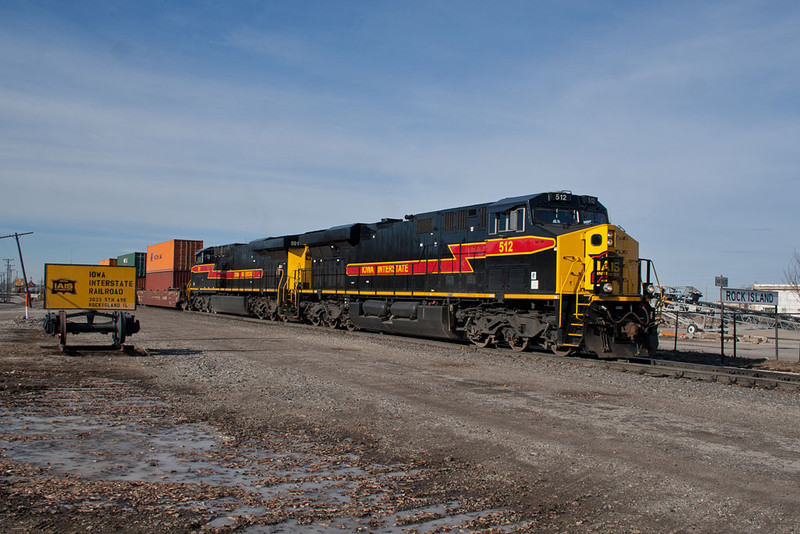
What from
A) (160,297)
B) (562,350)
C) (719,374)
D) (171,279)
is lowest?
(719,374)

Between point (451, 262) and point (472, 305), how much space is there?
4.95 ft

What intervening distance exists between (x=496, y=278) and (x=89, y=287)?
10.1m

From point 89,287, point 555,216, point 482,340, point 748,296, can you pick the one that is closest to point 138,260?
point 89,287

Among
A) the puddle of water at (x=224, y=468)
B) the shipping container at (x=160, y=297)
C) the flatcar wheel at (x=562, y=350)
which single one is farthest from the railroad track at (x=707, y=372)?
the shipping container at (x=160, y=297)

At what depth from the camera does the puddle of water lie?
464 cm

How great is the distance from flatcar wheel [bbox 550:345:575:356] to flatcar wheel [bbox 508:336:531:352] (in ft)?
2.59

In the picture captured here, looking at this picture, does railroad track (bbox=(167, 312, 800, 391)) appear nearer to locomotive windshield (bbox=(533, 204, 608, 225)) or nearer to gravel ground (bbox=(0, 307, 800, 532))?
gravel ground (bbox=(0, 307, 800, 532))

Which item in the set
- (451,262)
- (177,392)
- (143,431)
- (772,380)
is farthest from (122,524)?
(451,262)

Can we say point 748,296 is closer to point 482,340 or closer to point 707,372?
point 707,372

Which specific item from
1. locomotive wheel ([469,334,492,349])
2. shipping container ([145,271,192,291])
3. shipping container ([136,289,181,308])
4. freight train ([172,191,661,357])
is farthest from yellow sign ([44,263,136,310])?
shipping container ([145,271,192,291])

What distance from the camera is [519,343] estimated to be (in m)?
16.7

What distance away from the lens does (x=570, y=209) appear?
1584 cm

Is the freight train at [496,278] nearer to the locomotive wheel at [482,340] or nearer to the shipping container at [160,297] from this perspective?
the locomotive wheel at [482,340]

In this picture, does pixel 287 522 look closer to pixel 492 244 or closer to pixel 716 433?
pixel 716 433
